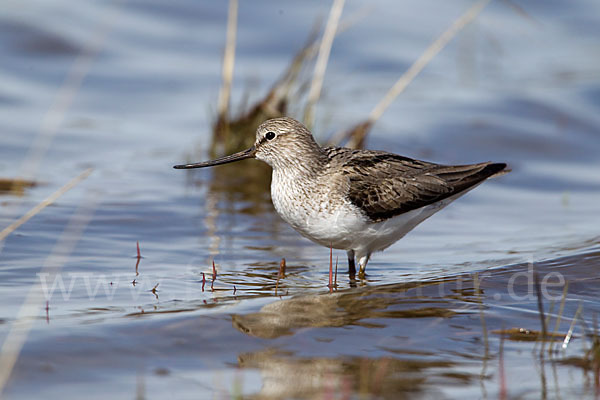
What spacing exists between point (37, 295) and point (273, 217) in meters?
3.63

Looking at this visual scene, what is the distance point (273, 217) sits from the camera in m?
9.28

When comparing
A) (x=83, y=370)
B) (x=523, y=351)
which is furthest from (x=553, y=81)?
(x=83, y=370)

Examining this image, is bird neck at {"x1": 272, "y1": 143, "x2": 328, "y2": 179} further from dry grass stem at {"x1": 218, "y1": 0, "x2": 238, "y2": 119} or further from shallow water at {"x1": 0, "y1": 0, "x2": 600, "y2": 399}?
dry grass stem at {"x1": 218, "y1": 0, "x2": 238, "y2": 119}

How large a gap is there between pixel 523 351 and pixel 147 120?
8314mm

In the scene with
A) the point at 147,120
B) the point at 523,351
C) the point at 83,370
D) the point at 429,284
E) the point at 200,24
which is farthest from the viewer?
the point at 200,24

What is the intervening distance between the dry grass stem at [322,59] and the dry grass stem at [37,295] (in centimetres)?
282

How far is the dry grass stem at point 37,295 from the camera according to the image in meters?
4.55

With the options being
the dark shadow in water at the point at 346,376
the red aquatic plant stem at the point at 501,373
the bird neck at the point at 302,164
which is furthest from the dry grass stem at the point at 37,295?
the red aquatic plant stem at the point at 501,373

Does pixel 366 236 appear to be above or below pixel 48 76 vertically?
below

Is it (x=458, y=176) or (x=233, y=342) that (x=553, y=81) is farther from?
(x=233, y=342)

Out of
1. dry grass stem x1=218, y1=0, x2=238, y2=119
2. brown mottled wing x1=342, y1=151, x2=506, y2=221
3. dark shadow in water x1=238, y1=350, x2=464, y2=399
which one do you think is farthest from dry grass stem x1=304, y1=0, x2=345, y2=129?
dark shadow in water x1=238, y1=350, x2=464, y2=399

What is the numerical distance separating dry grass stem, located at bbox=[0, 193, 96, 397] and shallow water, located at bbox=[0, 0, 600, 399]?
45 millimetres

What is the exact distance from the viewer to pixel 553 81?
15219 mm

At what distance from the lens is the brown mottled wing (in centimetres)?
719
